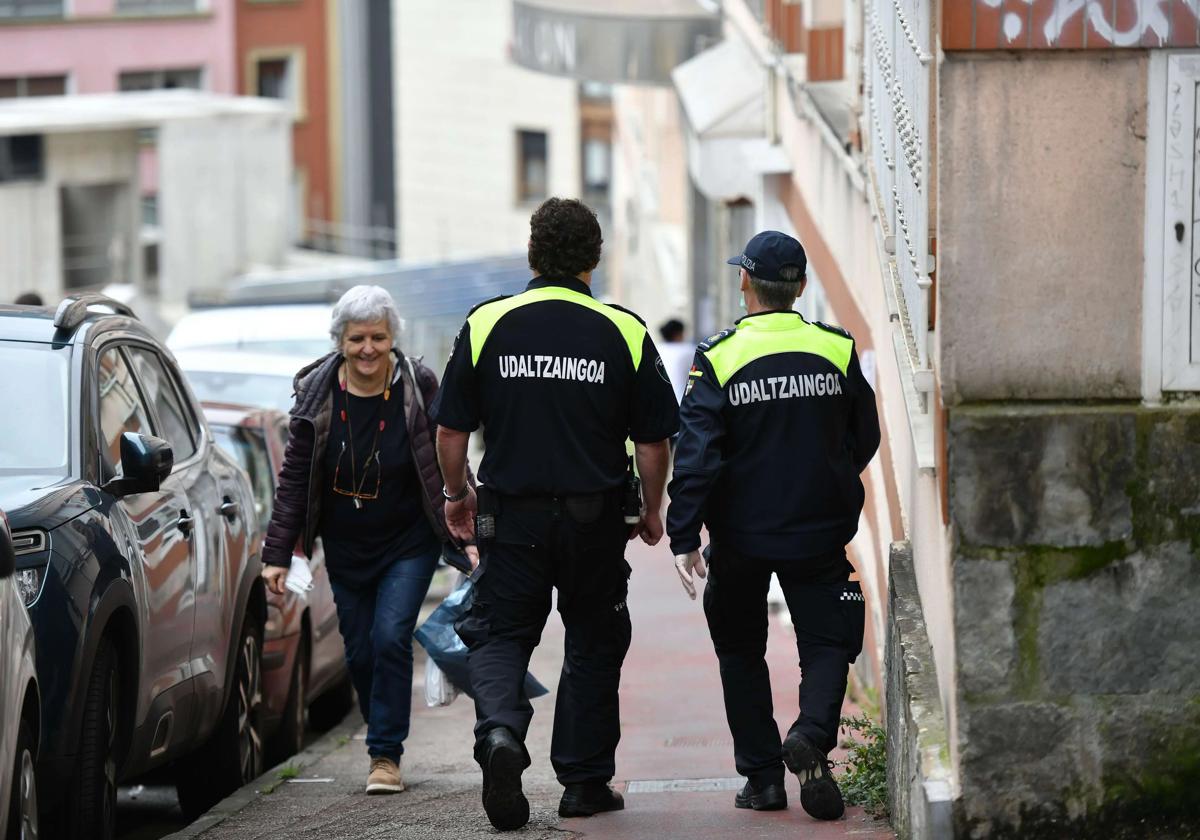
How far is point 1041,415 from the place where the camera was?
16.4 ft

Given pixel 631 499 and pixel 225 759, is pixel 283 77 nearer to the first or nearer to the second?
pixel 225 759

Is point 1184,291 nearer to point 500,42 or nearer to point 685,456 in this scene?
point 685,456

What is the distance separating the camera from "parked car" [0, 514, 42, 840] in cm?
502

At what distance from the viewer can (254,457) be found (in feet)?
33.7

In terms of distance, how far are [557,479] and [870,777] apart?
4.16ft

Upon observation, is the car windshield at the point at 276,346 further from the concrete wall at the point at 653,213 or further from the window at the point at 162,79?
the window at the point at 162,79

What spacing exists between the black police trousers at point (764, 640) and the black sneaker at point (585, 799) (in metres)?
0.41

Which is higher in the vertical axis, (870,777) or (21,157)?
(21,157)

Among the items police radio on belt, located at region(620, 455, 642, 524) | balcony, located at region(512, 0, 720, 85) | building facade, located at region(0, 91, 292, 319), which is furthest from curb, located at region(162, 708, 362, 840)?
building facade, located at region(0, 91, 292, 319)

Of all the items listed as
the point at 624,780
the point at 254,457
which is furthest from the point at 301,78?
the point at 624,780

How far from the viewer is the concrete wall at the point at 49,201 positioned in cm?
3947

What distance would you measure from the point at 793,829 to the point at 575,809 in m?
0.71

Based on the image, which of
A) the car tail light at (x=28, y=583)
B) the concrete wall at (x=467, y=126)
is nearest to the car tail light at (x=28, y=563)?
the car tail light at (x=28, y=583)

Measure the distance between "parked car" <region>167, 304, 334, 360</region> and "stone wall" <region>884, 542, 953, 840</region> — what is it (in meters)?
8.07
